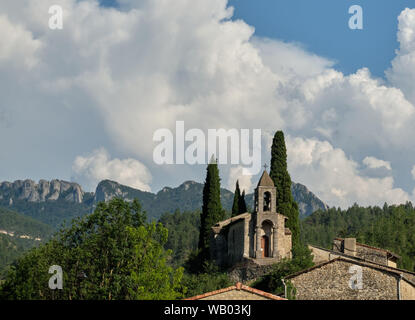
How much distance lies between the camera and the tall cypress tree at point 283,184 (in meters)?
59.6

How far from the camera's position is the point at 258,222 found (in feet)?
182

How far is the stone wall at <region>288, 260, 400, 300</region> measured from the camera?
37.2 meters

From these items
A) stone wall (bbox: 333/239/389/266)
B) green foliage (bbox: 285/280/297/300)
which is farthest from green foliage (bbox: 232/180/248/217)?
green foliage (bbox: 285/280/297/300)

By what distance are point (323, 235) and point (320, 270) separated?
113418 mm

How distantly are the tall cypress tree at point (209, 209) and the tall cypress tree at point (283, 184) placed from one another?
8999mm

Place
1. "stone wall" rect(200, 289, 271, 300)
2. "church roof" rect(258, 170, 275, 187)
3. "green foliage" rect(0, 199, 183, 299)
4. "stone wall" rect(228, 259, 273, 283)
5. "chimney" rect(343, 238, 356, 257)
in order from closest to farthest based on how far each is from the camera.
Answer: "stone wall" rect(200, 289, 271, 300), "green foliage" rect(0, 199, 183, 299), "stone wall" rect(228, 259, 273, 283), "church roof" rect(258, 170, 275, 187), "chimney" rect(343, 238, 356, 257)

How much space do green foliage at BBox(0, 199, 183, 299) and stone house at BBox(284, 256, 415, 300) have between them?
350 inches

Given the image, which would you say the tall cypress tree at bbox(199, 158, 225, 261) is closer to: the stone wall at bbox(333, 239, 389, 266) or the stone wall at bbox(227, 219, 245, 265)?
the stone wall at bbox(227, 219, 245, 265)

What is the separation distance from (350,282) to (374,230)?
69.6m

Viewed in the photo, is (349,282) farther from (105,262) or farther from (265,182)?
(265,182)

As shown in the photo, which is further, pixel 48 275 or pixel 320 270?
pixel 48 275

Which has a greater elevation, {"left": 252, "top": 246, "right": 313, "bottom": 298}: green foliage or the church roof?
the church roof
